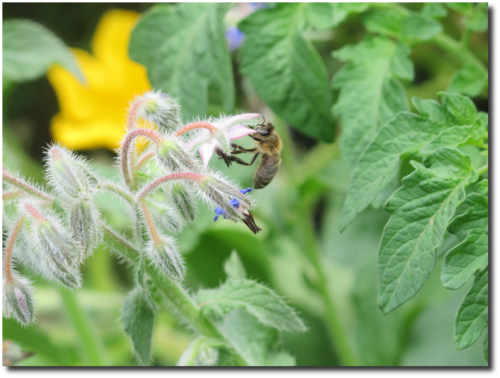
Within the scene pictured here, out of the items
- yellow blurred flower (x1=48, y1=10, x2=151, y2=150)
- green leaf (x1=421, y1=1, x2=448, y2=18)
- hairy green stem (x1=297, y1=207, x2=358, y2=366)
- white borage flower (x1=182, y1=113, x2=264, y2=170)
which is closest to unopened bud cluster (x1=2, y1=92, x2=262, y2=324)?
white borage flower (x1=182, y1=113, x2=264, y2=170)

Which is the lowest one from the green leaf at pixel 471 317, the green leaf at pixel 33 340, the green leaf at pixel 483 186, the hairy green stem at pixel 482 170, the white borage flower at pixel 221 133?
the green leaf at pixel 33 340

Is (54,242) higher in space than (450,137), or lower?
higher

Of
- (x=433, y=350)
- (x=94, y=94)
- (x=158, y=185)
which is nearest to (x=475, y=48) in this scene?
(x=433, y=350)

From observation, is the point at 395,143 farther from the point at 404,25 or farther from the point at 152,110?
the point at 152,110

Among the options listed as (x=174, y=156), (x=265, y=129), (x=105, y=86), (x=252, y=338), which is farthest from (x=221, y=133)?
(x=105, y=86)

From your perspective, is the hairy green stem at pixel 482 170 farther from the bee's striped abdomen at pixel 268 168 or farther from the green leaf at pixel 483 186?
the bee's striped abdomen at pixel 268 168

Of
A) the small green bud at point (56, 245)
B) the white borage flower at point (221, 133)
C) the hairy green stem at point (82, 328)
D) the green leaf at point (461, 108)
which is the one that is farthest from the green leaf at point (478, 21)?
the hairy green stem at point (82, 328)

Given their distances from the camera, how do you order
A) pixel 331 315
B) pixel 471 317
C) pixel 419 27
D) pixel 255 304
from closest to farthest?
pixel 471 317, pixel 255 304, pixel 419 27, pixel 331 315
